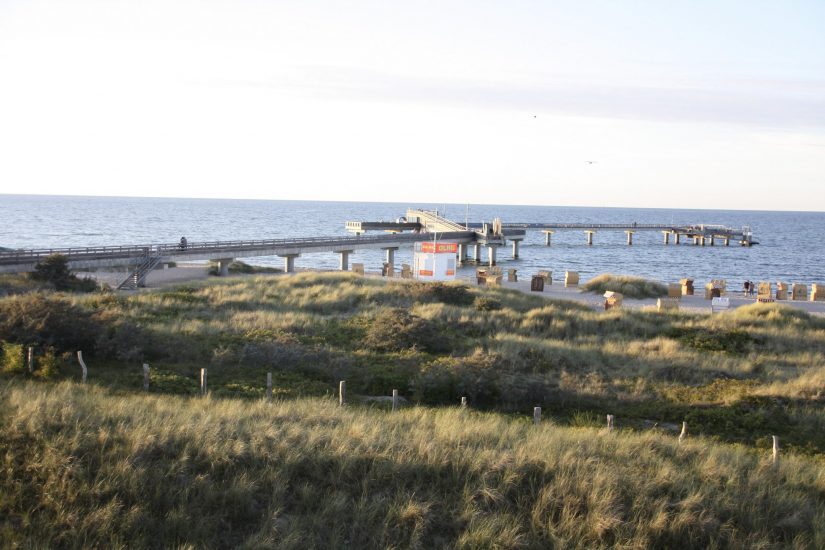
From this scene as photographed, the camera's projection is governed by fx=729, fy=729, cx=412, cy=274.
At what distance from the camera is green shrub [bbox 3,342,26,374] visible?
14.4m

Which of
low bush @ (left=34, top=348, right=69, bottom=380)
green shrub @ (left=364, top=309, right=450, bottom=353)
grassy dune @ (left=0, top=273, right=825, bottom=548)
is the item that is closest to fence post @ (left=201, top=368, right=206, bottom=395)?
grassy dune @ (left=0, top=273, right=825, bottom=548)

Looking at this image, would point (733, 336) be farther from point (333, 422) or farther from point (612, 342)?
point (333, 422)

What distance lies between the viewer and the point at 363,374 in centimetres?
1612

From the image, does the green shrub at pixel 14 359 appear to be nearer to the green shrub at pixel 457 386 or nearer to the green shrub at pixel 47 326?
the green shrub at pixel 47 326

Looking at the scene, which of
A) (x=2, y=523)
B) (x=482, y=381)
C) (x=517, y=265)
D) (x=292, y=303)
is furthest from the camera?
(x=517, y=265)

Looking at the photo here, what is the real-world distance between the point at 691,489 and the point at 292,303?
65.7 ft

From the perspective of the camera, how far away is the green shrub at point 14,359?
14.4 metres

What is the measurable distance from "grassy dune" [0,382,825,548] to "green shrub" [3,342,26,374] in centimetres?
483

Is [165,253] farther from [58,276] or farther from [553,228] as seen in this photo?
[553,228]

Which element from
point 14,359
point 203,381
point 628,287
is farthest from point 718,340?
point 628,287

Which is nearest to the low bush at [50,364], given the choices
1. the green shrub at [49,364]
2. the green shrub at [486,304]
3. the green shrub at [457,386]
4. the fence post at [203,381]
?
the green shrub at [49,364]

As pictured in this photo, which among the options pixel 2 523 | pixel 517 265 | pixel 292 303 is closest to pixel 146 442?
pixel 2 523

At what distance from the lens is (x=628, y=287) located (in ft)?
142

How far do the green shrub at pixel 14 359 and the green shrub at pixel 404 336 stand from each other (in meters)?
8.03
